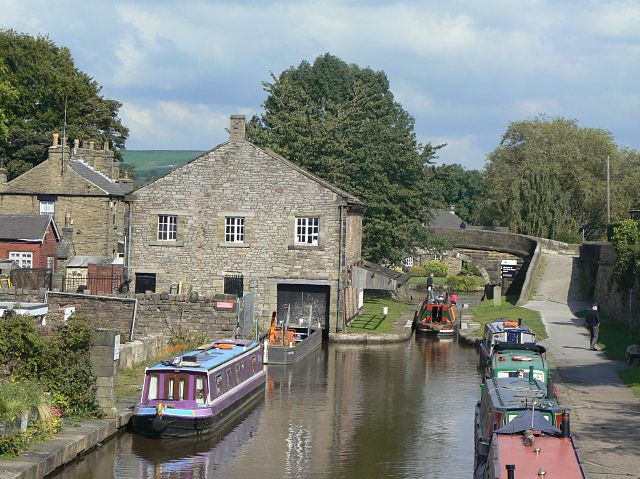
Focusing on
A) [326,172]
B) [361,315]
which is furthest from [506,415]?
[326,172]

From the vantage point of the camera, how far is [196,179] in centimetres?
4631

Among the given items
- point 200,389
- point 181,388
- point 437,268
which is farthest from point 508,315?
point 437,268

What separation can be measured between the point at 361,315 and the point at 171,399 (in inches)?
1085

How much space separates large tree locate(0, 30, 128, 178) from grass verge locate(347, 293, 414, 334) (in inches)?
1015

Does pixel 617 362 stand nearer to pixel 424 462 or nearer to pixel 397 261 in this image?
pixel 424 462

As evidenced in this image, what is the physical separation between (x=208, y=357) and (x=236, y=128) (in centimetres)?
1964

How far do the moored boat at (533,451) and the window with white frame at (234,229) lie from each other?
28301 mm

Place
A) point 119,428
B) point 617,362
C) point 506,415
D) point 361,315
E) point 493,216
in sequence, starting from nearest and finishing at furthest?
point 506,415
point 119,428
point 617,362
point 361,315
point 493,216

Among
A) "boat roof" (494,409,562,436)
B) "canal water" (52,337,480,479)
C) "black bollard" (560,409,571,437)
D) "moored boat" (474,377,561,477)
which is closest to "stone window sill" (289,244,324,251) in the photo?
"canal water" (52,337,480,479)

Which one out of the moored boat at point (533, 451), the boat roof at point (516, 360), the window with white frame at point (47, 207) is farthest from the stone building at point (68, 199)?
the moored boat at point (533, 451)

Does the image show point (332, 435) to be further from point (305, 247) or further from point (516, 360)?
point (305, 247)

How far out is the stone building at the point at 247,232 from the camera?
45.3 meters

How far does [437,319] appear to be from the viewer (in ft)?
163

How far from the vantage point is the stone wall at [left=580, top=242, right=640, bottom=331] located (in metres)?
41.6
